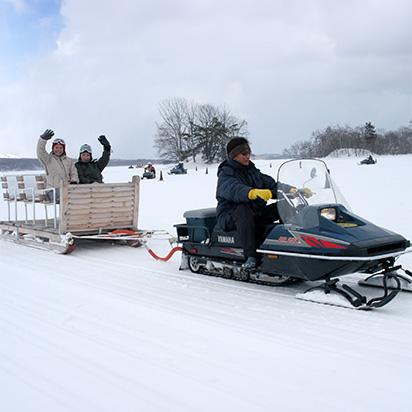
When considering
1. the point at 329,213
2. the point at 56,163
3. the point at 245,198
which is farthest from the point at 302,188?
the point at 56,163

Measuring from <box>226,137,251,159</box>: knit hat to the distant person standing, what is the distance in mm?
3475

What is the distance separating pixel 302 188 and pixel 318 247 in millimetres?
789

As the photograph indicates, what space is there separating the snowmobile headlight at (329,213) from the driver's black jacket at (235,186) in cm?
67

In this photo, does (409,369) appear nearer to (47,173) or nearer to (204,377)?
(204,377)

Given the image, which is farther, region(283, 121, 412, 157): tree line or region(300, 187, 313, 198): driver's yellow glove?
region(283, 121, 412, 157): tree line

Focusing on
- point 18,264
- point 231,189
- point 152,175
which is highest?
point 231,189

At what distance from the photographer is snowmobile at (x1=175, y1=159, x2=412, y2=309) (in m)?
4.27

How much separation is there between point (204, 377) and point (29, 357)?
114 centimetres

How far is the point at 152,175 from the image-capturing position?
1302 inches

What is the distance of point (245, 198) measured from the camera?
495 centimetres

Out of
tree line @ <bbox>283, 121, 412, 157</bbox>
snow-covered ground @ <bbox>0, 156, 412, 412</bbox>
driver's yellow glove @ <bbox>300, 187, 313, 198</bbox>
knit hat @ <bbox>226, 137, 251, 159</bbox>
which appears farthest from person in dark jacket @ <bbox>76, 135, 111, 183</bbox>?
tree line @ <bbox>283, 121, 412, 157</bbox>

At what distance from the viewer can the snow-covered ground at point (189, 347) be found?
2668mm

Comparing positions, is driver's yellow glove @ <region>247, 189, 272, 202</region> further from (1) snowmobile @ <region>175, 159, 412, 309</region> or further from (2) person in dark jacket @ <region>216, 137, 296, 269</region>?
(1) snowmobile @ <region>175, 159, 412, 309</region>

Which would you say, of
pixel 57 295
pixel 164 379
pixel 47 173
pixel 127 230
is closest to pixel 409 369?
pixel 164 379
